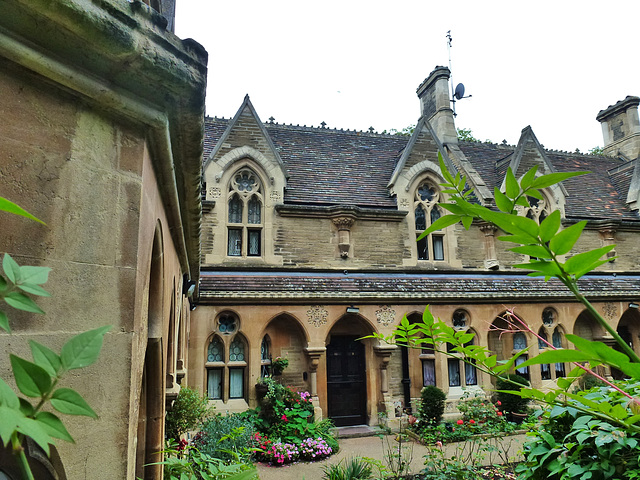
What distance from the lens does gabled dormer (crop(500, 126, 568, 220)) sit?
13.3m

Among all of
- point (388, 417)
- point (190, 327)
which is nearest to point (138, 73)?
point (190, 327)

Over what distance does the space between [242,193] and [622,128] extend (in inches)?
684

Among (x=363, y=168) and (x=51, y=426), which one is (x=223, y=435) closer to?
(x=51, y=426)

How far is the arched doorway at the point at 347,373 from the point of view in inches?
421

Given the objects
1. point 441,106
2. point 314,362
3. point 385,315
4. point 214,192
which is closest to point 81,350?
point 314,362

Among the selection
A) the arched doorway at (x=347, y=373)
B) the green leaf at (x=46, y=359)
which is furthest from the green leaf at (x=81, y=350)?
the arched doorway at (x=347, y=373)

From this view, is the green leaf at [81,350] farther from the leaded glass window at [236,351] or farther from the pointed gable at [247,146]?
the pointed gable at [247,146]

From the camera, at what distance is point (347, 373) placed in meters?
11.0

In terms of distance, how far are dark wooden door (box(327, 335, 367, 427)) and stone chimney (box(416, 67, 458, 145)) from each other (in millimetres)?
7983

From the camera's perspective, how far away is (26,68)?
1308 mm

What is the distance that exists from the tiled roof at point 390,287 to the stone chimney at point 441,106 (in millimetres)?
5424

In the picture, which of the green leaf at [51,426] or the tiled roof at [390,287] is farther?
the tiled roof at [390,287]

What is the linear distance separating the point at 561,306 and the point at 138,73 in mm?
13125

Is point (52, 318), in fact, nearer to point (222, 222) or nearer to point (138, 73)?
point (138, 73)
